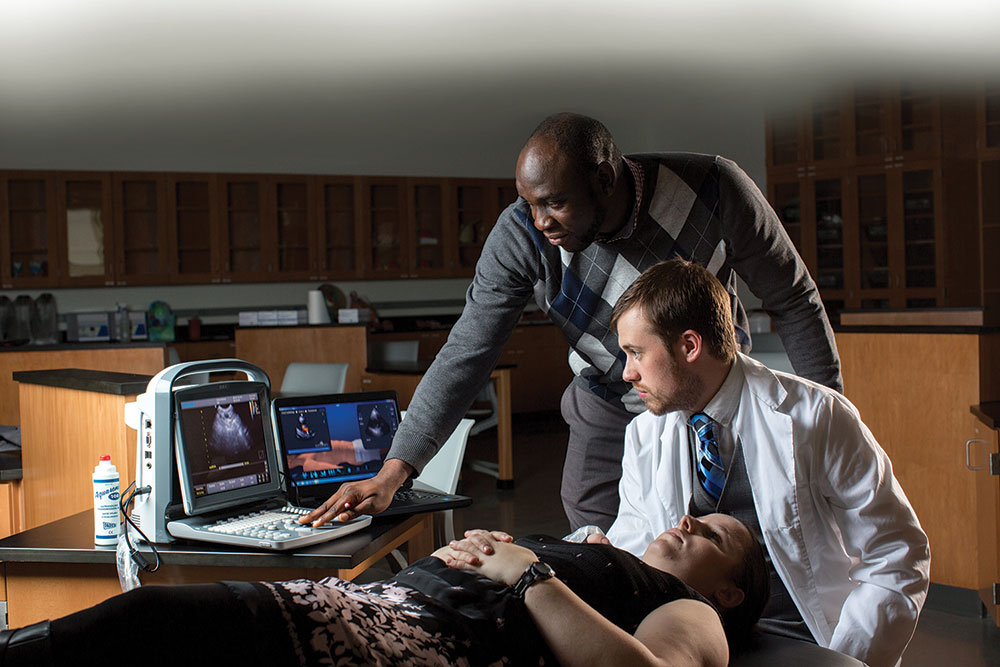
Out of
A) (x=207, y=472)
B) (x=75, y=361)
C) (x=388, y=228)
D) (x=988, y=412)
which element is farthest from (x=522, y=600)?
(x=388, y=228)

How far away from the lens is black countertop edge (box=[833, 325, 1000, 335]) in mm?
3273

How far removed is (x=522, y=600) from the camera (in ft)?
4.26

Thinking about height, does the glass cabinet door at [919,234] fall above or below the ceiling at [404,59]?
below

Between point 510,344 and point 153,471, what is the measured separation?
6.52 m

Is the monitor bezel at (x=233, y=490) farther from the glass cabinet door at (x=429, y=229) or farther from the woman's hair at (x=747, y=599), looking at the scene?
the glass cabinet door at (x=429, y=229)

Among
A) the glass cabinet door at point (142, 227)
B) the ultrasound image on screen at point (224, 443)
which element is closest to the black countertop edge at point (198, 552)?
the ultrasound image on screen at point (224, 443)

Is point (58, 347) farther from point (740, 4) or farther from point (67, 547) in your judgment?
point (740, 4)

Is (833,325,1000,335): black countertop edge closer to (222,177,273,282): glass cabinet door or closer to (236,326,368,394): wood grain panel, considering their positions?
(236,326,368,394): wood grain panel

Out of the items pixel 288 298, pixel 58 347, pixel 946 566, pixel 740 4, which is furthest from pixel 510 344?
pixel 946 566

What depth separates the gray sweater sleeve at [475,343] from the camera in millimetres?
1944

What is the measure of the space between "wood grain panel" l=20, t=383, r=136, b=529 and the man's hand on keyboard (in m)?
0.83

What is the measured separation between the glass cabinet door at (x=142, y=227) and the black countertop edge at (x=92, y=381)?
5.35 m

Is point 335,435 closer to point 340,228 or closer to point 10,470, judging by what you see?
point 10,470

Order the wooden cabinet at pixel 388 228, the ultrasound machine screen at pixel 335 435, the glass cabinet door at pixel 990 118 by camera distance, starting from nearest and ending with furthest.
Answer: the ultrasound machine screen at pixel 335 435 < the glass cabinet door at pixel 990 118 < the wooden cabinet at pixel 388 228
